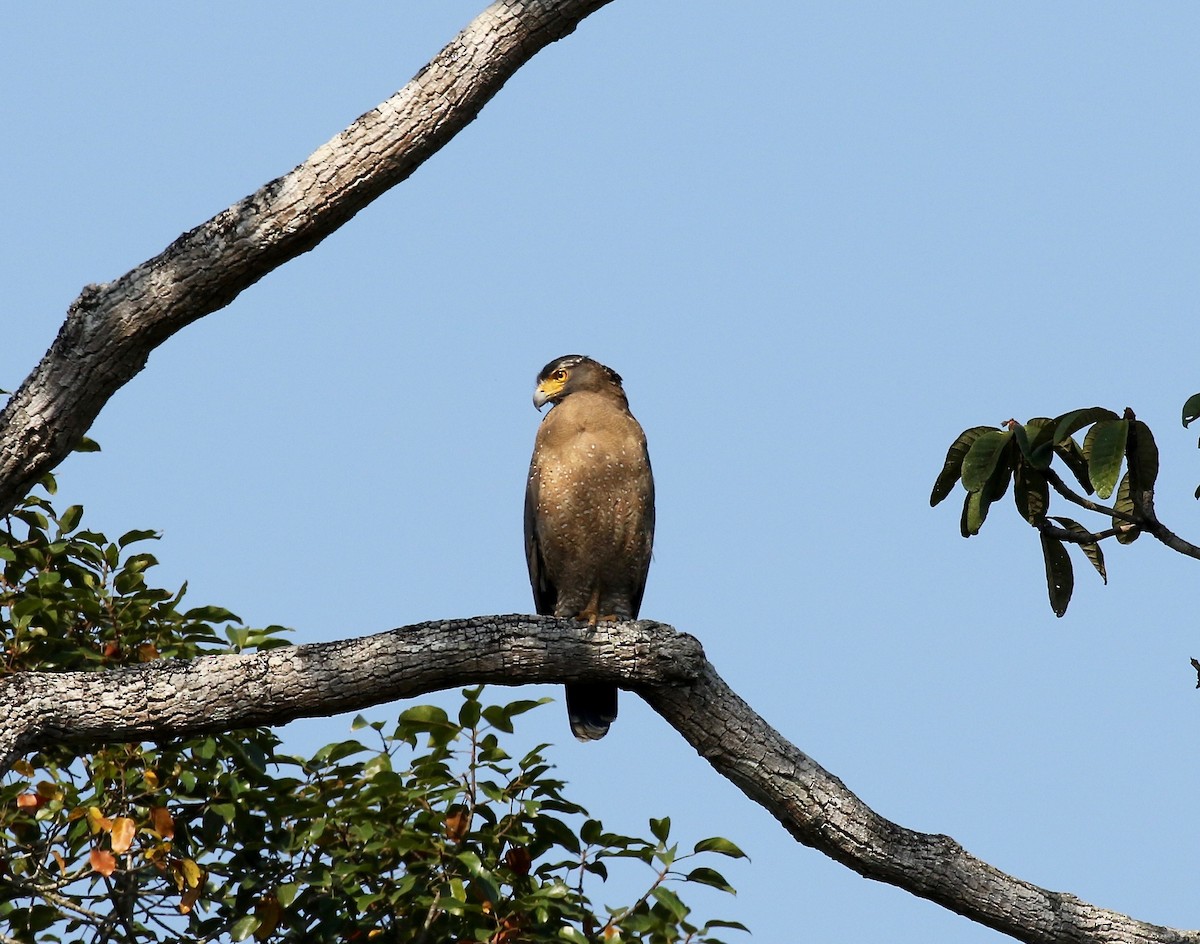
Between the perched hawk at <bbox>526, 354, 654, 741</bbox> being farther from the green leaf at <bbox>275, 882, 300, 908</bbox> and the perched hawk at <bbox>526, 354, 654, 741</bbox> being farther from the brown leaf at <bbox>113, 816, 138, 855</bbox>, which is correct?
the brown leaf at <bbox>113, 816, 138, 855</bbox>

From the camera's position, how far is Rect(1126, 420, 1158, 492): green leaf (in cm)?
425

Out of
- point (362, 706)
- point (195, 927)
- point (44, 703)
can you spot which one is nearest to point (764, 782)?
point (362, 706)

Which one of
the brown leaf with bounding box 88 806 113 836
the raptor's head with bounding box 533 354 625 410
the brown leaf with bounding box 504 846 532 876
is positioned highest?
the raptor's head with bounding box 533 354 625 410

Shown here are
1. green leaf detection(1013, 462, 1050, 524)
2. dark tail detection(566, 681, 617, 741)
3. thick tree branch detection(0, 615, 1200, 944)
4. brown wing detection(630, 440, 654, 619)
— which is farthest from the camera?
brown wing detection(630, 440, 654, 619)

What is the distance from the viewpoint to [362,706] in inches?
170

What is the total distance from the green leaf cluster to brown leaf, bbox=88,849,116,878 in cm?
275

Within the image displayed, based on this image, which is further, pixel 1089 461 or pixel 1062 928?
pixel 1062 928

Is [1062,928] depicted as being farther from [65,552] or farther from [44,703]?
[65,552]

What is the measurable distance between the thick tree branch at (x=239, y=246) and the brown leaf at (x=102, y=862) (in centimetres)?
111

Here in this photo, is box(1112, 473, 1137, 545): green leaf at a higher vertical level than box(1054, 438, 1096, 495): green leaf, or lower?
lower

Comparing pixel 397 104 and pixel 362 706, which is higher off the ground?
pixel 397 104

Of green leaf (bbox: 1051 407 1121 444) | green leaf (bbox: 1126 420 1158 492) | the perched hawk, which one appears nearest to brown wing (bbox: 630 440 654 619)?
the perched hawk

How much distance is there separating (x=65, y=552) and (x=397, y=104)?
6.57ft

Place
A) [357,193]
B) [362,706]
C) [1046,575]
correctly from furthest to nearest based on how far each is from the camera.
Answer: [1046,575] → [362,706] → [357,193]
